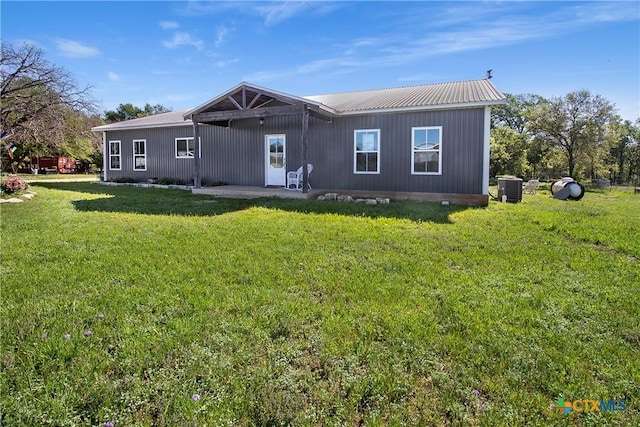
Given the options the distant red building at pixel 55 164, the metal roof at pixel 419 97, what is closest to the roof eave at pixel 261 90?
the metal roof at pixel 419 97

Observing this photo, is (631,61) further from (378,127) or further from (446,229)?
(446,229)

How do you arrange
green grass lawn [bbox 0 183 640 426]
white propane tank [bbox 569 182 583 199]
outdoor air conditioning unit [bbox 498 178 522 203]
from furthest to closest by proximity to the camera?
white propane tank [bbox 569 182 583 199] → outdoor air conditioning unit [bbox 498 178 522 203] → green grass lawn [bbox 0 183 640 426]

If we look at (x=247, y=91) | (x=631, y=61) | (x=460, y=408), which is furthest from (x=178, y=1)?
(x=631, y=61)

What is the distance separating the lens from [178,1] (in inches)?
345

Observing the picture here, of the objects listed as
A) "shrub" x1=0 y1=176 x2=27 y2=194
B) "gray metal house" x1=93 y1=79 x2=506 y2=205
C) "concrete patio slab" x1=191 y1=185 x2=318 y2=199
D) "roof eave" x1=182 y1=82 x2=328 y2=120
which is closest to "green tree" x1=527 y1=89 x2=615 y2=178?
"gray metal house" x1=93 y1=79 x2=506 y2=205

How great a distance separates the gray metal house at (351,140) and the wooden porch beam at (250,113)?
0.03 m

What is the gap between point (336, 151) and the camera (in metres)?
11.6

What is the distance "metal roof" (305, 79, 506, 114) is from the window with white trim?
5421 millimetres

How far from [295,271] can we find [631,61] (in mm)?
15780

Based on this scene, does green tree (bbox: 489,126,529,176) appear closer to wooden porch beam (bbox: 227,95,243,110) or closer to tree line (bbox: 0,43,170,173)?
wooden porch beam (bbox: 227,95,243,110)

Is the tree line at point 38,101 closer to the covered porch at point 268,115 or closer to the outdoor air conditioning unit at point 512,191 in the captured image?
the covered porch at point 268,115

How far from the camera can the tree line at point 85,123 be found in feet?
58.8

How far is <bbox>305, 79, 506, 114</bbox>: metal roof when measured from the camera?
9.70 metres

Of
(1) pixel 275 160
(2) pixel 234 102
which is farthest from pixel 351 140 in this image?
(2) pixel 234 102
